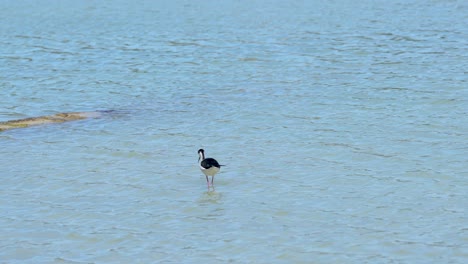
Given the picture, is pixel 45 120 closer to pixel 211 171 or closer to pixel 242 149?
pixel 242 149

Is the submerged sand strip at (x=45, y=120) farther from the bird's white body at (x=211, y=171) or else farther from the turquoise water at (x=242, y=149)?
the bird's white body at (x=211, y=171)

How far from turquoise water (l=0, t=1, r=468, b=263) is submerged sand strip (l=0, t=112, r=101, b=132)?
439mm

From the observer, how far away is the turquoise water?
14.0 meters

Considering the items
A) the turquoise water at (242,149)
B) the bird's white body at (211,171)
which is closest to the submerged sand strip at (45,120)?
the turquoise water at (242,149)

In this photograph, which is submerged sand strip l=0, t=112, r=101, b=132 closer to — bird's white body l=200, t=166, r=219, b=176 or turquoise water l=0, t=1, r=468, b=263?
turquoise water l=0, t=1, r=468, b=263

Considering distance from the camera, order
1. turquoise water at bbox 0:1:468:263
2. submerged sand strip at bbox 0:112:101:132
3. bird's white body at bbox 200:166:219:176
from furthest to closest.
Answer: submerged sand strip at bbox 0:112:101:132 < bird's white body at bbox 200:166:219:176 < turquoise water at bbox 0:1:468:263

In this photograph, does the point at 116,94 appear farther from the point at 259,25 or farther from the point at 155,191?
the point at 259,25

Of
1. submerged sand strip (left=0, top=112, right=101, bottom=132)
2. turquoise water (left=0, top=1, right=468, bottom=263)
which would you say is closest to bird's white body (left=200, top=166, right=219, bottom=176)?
turquoise water (left=0, top=1, right=468, bottom=263)

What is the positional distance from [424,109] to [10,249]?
13.0 m

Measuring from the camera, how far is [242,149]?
19.8 metres

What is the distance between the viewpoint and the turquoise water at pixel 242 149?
45.9 ft

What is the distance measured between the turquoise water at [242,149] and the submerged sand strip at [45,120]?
44cm

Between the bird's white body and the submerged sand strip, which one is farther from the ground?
the submerged sand strip

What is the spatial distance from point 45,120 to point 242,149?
18.9 ft
